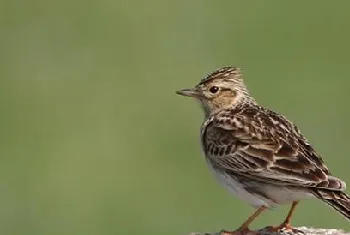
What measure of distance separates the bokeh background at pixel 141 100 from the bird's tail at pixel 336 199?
6.90 meters

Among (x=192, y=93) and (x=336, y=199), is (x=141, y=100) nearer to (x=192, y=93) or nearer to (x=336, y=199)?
(x=192, y=93)

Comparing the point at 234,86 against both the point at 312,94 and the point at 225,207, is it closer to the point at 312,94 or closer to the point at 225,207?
the point at 225,207

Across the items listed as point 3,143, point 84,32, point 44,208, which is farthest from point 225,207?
point 84,32

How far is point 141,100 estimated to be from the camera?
25.7 meters

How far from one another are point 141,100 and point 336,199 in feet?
46.8

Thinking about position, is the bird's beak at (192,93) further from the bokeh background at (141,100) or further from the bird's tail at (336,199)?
the bokeh background at (141,100)

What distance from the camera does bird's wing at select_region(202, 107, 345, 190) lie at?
39.1 feet

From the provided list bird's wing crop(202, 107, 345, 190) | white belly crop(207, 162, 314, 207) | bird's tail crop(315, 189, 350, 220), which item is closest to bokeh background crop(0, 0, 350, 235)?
bird's wing crop(202, 107, 345, 190)

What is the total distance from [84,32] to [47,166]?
27.1 ft

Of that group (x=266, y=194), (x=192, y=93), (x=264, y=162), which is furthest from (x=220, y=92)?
(x=266, y=194)

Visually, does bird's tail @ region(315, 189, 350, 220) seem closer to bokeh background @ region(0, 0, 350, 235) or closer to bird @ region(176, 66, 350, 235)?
bird @ region(176, 66, 350, 235)

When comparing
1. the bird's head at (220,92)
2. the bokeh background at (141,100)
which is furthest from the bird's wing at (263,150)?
the bokeh background at (141,100)

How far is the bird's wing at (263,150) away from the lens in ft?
39.1

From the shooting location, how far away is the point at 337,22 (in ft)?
102
